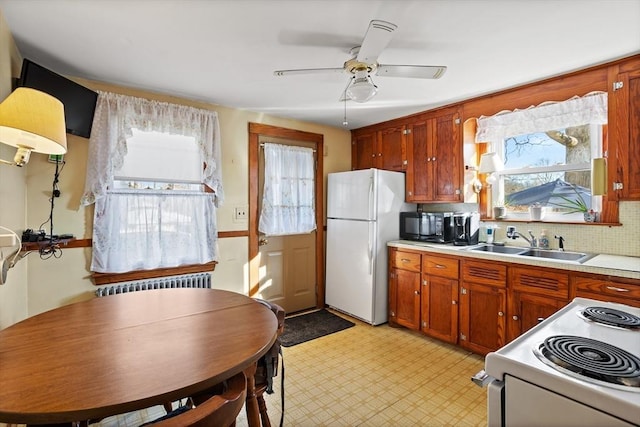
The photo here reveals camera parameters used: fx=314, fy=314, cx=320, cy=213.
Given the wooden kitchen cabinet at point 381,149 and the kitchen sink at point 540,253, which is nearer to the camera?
the kitchen sink at point 540,253

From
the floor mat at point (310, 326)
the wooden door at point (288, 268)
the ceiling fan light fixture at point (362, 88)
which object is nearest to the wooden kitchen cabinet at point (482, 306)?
the floor mat at point (310, 326)

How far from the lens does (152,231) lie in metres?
2.89

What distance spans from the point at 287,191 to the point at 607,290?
296 cm

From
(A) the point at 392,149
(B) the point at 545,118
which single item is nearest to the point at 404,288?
(A) the point at 392,149

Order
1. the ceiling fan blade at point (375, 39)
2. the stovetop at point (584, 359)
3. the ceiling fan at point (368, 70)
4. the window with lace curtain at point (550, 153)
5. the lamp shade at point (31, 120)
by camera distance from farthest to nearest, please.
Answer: the window with lace curtain at point (550, 153) → the ceiling fan at point (368, 70) → the ceiling fan blade at point (375, 39) → the lamp shade at point (31, 120) → the stovetop at point (584, 359)

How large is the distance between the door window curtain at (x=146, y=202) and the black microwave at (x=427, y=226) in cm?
209

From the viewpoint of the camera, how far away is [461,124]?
→ 126 inches


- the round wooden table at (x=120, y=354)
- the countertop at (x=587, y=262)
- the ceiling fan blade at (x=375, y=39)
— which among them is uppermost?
the ceiling fan blade at (x=375, y=39)

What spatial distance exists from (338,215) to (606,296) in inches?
99.3

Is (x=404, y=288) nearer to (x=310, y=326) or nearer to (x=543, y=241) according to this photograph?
(x=310, y=326)

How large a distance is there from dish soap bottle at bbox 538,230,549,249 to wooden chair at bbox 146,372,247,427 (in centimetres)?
284

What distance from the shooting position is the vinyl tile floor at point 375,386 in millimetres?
1988

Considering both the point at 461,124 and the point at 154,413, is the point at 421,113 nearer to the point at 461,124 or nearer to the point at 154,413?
the point at 461,124

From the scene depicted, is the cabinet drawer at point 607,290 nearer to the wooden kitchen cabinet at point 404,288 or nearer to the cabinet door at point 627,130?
the cabinet door at point 627,130
